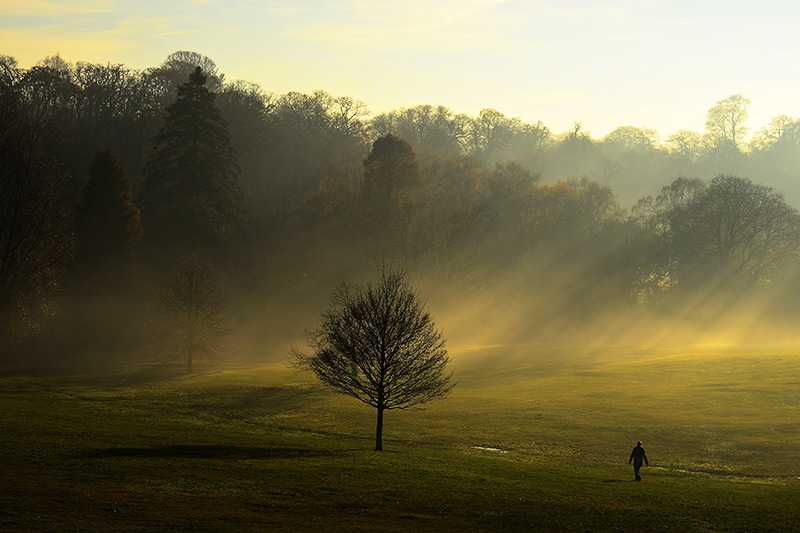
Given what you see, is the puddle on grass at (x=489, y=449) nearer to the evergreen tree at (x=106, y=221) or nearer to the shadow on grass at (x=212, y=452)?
the shadow on grass at (x=212, y=452)

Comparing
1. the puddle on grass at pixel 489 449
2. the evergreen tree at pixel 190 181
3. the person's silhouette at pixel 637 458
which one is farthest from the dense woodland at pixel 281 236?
the person's silhouette at pixel 637 458

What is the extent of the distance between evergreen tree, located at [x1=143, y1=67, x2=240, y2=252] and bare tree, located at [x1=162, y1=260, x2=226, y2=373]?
60.7 feet

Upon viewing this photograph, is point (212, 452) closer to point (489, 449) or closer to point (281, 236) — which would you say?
point (489, 449)

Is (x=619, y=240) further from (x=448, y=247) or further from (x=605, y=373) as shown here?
(x=605, y=373)

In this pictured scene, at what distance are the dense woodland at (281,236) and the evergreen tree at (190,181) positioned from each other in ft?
0.64

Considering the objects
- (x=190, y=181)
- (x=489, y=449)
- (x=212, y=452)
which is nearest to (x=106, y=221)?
(x=190, y=181)

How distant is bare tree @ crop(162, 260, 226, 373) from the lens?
94.2m

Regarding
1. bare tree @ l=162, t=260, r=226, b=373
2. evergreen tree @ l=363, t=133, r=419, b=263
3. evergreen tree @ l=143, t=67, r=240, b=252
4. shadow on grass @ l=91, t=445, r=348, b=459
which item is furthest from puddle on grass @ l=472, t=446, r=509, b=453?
evergreen tree @ l=363, t=133, r=419, b=263

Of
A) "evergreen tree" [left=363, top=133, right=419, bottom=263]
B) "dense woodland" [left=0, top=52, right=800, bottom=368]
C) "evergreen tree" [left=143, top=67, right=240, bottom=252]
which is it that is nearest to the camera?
"dense woodland" [left=0, top=52, right=800, bottom=368]

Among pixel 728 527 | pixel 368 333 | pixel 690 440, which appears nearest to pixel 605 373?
pixel 690 440

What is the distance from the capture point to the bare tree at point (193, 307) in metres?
94.2

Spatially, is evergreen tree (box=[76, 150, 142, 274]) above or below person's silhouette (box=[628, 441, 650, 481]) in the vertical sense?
above

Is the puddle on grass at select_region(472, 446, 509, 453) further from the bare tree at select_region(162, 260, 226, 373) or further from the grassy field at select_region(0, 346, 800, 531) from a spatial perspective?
the bare tree at select_region(162, 260, 226, 373)

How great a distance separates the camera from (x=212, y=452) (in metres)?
41.7
